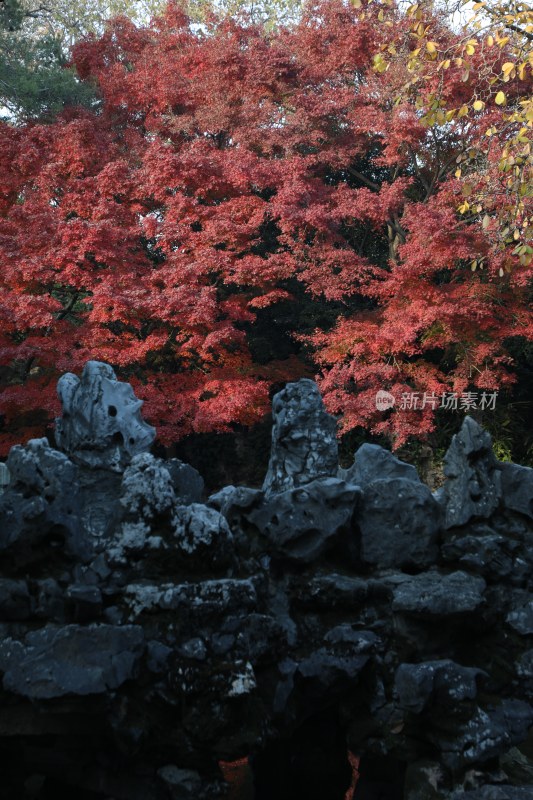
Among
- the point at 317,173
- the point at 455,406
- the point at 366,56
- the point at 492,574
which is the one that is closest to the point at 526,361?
the point at 455,406

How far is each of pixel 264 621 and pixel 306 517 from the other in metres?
0.70

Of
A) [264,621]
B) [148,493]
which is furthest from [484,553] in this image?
[148,493]

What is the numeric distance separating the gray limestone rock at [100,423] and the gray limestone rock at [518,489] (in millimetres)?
2239

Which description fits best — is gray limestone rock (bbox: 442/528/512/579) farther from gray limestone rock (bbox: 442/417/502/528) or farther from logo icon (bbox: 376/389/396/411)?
logo icon (bbox: 376/389/396/411)

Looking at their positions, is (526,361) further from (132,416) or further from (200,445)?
(132,416)

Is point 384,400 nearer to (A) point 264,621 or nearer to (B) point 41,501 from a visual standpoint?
(A) point 264,621

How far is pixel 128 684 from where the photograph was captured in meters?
3.84

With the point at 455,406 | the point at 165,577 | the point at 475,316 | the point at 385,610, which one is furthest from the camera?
the point at 455,406

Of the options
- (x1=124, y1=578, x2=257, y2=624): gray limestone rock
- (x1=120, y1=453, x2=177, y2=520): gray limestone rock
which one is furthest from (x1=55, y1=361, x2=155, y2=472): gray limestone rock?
(x1=124, y1=578, x2=257, y2=624): gray limestone rock

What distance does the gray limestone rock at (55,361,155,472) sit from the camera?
486 centimetres

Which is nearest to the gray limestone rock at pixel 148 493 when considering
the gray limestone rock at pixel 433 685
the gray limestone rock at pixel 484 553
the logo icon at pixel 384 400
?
the gray limestone rock at pixel 433 685

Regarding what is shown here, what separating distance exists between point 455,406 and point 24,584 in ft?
24.3

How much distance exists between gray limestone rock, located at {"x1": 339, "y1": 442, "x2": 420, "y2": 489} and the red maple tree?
11.2 feet

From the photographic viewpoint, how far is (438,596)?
4.52 m
